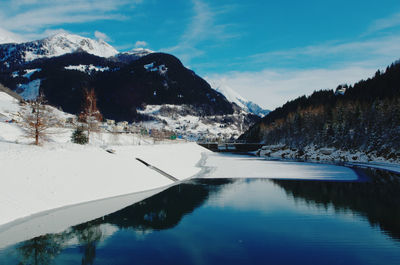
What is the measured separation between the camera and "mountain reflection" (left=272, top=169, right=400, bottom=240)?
21.9 metres

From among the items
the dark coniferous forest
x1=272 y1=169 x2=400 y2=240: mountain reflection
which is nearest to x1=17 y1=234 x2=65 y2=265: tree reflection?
x1=272 y1=169 x2=400 y2=240: mountain reflection

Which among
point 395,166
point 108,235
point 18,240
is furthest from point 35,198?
point 395,166

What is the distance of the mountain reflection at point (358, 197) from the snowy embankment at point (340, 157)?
27060mm

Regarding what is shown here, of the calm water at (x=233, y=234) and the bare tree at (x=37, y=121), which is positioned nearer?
the calm water at (x=233, y=234)

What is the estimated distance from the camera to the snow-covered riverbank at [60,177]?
21219 mm

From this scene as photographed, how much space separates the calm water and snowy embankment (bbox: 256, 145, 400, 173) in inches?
1750

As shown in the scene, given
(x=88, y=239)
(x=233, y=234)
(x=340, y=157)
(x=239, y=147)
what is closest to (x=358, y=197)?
(x=233, y=234)

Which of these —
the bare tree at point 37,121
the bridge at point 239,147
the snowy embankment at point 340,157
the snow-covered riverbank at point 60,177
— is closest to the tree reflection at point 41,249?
the snow-covered riverbank at point 60,177

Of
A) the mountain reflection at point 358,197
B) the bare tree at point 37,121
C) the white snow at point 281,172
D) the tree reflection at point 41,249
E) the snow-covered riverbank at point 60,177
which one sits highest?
the bare tree at point 37,121

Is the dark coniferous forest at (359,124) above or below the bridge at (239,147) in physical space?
above

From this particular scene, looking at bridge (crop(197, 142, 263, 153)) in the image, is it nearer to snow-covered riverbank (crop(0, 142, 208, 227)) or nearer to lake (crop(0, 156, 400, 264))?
snow-covered riverbank (crop(0, 142, 208, 227))

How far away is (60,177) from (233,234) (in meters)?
18.5

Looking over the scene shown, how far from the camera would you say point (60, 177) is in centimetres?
2627

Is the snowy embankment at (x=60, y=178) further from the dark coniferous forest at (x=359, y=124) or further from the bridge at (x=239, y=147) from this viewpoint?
the bridge at (x=239, y=147)
